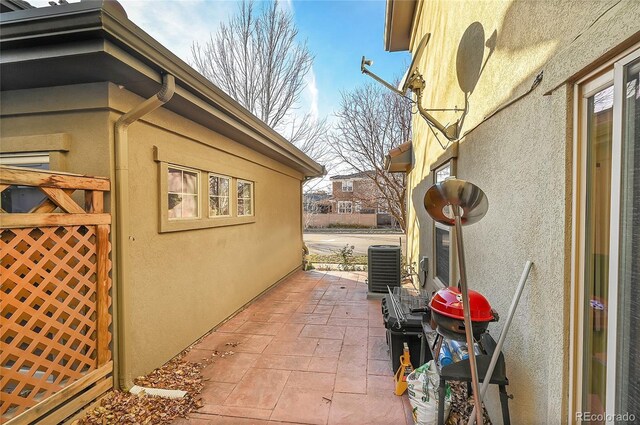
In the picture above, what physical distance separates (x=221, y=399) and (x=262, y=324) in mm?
1971

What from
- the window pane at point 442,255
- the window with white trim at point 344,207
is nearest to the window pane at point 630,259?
the window pane at point 442,255

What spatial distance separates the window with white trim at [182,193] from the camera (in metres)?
3.98

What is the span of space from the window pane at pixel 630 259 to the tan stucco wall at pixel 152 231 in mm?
3816

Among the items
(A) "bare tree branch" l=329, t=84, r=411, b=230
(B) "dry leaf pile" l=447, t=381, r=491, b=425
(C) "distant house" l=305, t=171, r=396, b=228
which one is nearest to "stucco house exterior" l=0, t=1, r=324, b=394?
(B) "dry leaf pile" l=447, t=381, r=491, b=425

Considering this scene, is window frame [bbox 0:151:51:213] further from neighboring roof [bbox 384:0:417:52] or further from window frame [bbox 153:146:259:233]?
neighboring roof [bbox 384:0:417:52]

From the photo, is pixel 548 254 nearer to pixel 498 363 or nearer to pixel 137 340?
pixel 498 363

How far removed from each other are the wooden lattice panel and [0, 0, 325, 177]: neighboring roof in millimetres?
1441

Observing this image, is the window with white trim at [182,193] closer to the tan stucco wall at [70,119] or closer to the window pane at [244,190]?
the tan stucco wall at [70,119]

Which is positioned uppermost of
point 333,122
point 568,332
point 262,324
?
point 333,122

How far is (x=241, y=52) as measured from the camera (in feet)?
44.5

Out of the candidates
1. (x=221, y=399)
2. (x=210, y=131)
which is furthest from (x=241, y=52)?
(x=221, y=399)

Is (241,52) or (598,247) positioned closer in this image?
(598,247)

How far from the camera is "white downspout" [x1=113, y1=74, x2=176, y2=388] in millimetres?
3023

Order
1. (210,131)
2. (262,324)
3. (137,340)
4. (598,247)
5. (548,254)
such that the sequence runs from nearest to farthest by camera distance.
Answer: (598,247), (548,254), (137,340), (210,131), (262,324)
